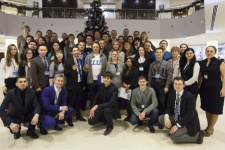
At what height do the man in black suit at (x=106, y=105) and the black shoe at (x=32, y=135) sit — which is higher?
the man in black suit at (x=106, y=105)

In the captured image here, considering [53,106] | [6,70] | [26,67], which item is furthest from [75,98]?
[6,70]

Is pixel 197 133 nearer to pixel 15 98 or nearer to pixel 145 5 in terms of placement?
pixel 15 98

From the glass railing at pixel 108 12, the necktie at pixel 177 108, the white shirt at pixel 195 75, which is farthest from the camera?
the glass railing at pixel 108 12

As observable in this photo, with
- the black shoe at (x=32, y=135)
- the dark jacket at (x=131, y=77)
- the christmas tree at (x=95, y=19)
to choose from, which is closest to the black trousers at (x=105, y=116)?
the dark jacket at (x=131, y=77)

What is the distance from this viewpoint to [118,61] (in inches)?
147

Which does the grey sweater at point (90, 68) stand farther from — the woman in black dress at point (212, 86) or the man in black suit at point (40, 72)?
the woman in black dress at point (212, 86)

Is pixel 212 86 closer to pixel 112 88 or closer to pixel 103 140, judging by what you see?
pixel 112 88

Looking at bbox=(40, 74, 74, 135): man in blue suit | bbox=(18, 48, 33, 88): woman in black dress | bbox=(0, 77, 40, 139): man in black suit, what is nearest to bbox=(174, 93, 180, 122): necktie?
bbox=(40, 74, 74, 135): man in blue suit

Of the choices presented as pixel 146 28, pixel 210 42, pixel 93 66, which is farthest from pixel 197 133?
pixel 210 42

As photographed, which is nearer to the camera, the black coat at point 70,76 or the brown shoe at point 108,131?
the brown shoe at point 108,131

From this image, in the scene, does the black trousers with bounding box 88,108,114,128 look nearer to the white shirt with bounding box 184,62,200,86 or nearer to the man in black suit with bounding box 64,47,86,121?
the man in black suit with bounding box 64,47,86,121

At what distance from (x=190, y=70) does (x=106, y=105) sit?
1.68m

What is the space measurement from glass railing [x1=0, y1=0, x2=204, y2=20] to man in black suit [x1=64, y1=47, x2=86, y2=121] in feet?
28.0

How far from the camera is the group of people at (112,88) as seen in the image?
9.41 ft
